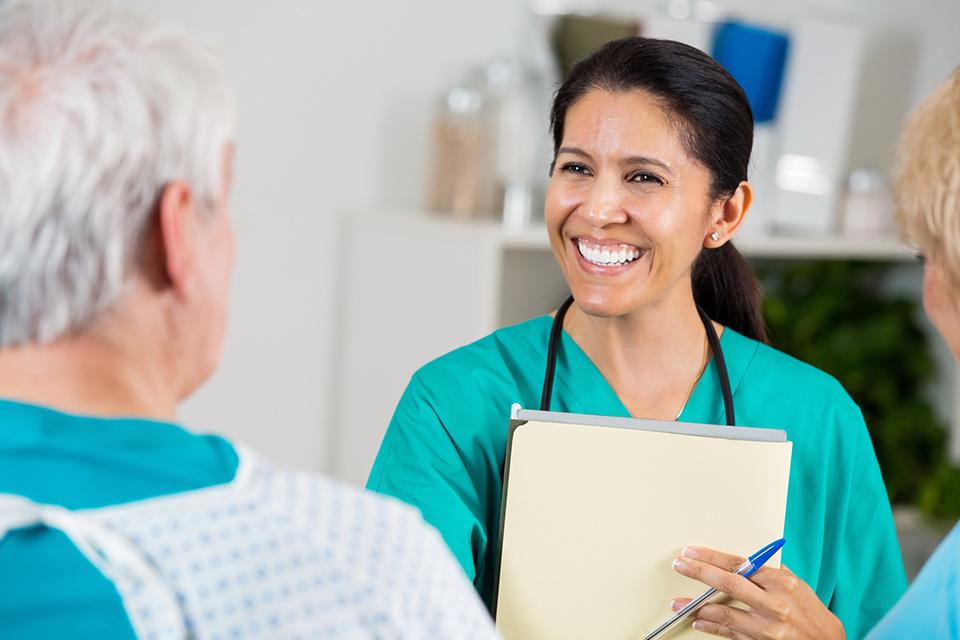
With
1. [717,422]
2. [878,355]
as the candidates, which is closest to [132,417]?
[717,422]

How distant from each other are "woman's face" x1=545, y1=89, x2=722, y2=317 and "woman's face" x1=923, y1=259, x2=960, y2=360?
32 centimetres

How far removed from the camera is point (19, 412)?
27.1 inches

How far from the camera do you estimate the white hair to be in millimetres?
679

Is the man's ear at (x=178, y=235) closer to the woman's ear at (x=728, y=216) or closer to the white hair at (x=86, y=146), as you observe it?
the white hair at (x=86, y=146)

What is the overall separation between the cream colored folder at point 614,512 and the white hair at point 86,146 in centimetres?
56

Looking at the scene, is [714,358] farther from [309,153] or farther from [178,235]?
A: [309,153]

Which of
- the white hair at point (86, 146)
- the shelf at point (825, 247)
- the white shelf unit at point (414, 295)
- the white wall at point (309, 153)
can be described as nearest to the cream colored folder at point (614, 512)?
the white hair at point (86, 146)

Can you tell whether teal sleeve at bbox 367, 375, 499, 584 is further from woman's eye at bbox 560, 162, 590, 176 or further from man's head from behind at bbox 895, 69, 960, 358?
man's head from behind at bbox 895, 69, 960, 358

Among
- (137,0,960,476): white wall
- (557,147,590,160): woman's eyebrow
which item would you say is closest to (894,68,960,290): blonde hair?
(557,147,590,160): woman's eyebrow

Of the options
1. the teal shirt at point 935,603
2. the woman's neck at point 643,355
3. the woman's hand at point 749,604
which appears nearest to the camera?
the teal shirt at point 935,603

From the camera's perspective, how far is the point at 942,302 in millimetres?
1088

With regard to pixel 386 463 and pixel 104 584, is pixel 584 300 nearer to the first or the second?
pixel 386 463

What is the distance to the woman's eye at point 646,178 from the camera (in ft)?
4.37

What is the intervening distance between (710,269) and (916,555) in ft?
5.77
